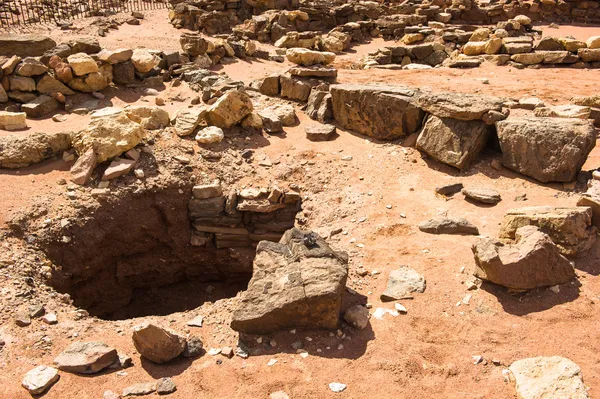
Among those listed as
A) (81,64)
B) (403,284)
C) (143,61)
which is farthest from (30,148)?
(403,284)

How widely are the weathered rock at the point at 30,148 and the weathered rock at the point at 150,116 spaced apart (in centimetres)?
108

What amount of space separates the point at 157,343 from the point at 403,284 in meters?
2.49

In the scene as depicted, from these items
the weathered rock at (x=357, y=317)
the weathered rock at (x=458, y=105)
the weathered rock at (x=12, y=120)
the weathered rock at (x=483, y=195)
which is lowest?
the weathered rock at (x=357, y=317)

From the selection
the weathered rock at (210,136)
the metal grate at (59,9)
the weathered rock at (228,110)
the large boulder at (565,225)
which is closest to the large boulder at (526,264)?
the large boulder at (565,225)

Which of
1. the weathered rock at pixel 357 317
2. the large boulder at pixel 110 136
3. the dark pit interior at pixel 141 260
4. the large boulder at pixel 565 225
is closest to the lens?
the weathered rock at pixel 357 317

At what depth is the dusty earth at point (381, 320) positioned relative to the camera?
4207 millimetres

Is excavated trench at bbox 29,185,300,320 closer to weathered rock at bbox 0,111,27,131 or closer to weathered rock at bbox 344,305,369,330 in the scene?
weathered rock at bbox 0,111,27,131

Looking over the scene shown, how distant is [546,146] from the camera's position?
6934mm

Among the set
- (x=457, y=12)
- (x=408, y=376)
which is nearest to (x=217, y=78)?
(x=408, y=376)

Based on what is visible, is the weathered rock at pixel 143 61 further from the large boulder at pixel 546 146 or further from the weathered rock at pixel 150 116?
the large boulder at pixel 546 146

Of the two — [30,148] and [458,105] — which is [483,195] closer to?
[458,105]

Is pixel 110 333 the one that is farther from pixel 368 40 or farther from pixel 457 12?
pixel 457 12

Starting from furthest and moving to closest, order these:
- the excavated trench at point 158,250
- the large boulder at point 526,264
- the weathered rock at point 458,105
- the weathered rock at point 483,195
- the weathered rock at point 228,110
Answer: the weathered rock at point 228,110
the weathered rock at point 458,105
the excavated trench at point 158,250
the weathered rock at point 483,195
the large boulder at point 526,264

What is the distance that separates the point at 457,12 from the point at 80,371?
17.5m
